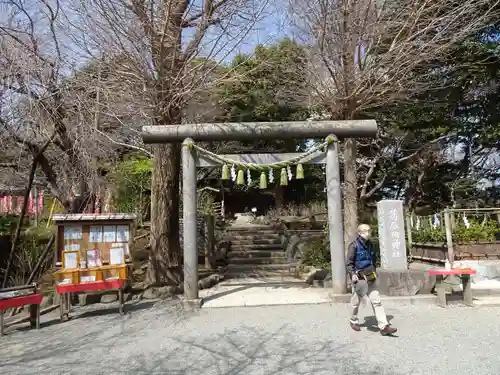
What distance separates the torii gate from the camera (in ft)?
25.5

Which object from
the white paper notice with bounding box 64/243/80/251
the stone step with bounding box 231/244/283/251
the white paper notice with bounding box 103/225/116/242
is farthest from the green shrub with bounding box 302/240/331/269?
the white paper notice with bounding box 64/243/80/251

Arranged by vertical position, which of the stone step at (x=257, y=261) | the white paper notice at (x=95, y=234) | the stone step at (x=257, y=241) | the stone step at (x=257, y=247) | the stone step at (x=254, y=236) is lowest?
the stone step at (x=257, y=261)

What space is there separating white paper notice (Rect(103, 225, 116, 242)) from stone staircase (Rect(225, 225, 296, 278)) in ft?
17.2

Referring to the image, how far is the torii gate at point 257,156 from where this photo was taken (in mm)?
7777

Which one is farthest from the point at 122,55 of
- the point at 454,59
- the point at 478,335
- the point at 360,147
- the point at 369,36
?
the point at 360,147

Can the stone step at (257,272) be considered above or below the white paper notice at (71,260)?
below

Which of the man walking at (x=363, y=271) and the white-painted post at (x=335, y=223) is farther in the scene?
the white-painted post at (x=335, y=223)

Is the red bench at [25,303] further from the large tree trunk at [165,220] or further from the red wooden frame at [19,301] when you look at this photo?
the large tree trunk at [165,220]

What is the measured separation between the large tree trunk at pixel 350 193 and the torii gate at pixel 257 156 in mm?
1683

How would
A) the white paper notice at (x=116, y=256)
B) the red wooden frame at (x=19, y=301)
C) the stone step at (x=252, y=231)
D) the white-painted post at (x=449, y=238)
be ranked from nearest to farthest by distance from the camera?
the red wooden frame at (x=19, y=301) → the white paper notice at (x=116, y=256) → the white-painted post at (x=449, y=238) → the stone step at (x=252, y=231)

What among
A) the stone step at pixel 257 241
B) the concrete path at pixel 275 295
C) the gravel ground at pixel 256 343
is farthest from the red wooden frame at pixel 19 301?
the stone step at pixel 257 241

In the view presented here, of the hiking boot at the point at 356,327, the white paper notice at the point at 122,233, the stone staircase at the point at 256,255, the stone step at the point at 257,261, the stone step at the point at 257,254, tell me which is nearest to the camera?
the hiking boot at the point at 356,327

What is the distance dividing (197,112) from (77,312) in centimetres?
567

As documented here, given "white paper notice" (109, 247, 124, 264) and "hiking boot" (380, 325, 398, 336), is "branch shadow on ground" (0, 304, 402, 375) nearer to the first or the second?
"hiking boot" (380, 325, 398, 336)
